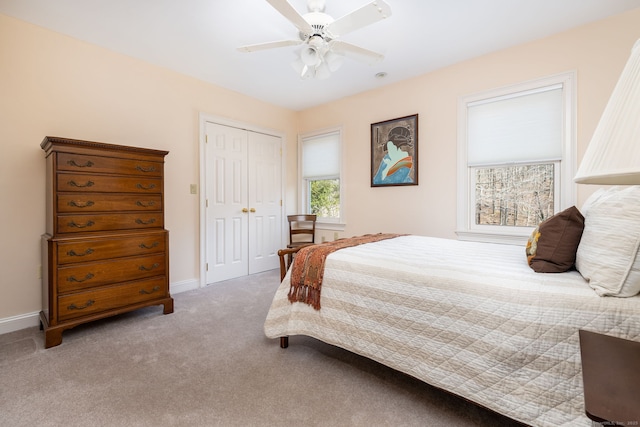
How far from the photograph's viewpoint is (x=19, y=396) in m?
1.61

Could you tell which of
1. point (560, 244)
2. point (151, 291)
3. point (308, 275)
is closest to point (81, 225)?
point (151, 291)

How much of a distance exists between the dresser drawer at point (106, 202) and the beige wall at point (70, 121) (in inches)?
23.5

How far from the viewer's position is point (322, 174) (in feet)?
15.1

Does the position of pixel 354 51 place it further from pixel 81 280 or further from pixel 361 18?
pixel 81 280

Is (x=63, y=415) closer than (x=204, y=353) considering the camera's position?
Yes

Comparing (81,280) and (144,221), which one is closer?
(81,280)

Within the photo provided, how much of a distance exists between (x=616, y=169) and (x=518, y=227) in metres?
2.95

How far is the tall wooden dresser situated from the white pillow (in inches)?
124

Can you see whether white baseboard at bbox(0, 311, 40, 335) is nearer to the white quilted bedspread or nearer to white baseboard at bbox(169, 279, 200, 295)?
white baseboard at bbox(169, 279, 200, 295)

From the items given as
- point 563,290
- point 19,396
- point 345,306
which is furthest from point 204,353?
point 563,290

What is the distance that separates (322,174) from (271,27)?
235cm

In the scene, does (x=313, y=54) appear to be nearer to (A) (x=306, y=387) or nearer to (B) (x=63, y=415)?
(A) (x=306, y=387)

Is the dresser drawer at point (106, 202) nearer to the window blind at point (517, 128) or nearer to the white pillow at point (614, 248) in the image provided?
the white pillow at point (614, 248)

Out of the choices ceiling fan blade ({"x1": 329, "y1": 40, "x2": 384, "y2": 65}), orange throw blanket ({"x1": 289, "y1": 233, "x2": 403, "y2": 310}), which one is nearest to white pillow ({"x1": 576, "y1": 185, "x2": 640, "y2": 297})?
orange throw blanket ({"x1": 289, "y1": 233, "x2": 403, "y2": 310})
